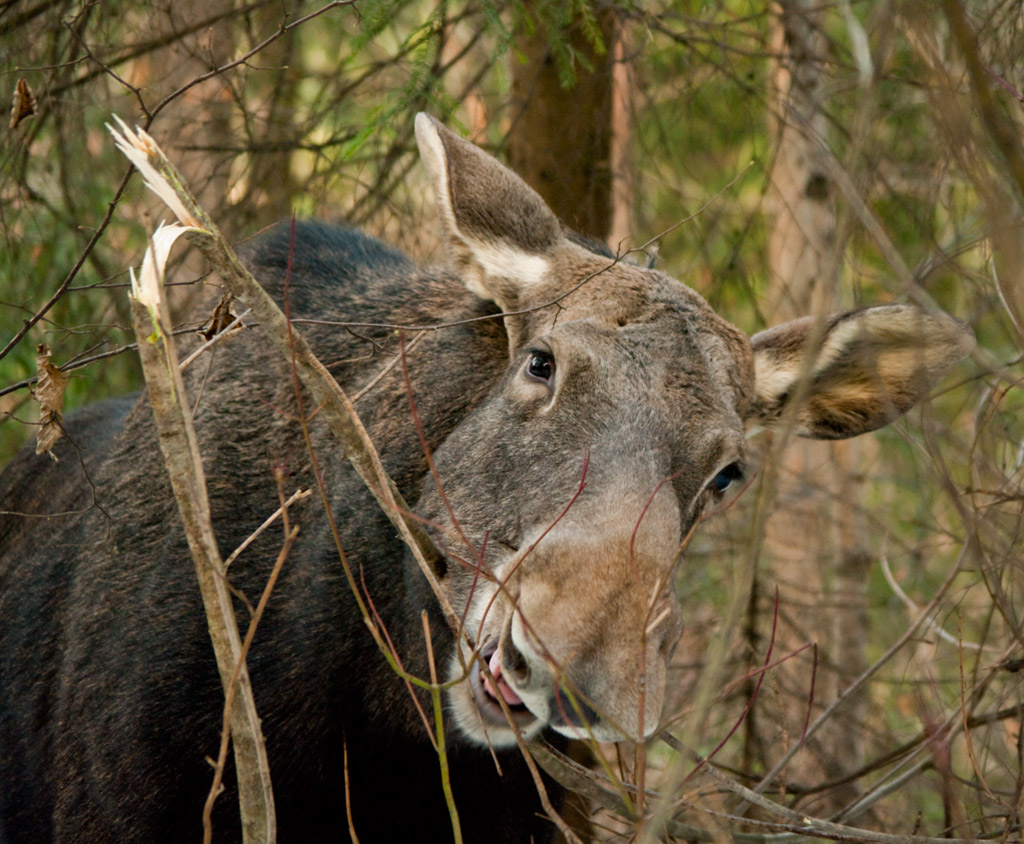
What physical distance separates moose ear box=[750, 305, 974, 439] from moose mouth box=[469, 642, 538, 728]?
1832mm

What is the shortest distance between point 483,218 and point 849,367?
68.0 inches

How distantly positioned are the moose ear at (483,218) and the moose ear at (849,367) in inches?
42.7

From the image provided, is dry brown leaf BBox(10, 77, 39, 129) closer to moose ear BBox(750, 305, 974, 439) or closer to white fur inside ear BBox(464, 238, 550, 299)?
white fur inside ear BBox(464, 238, 550, 299)

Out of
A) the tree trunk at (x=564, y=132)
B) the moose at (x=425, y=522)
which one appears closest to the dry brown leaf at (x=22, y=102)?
the moose at (x=425, y=522)

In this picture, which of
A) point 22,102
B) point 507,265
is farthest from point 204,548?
point 22,102

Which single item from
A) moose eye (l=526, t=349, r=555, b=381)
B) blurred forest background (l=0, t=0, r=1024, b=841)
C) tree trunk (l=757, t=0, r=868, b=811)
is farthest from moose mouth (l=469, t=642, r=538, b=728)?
tree trunk (l=757, t=0, r=868, b=811)

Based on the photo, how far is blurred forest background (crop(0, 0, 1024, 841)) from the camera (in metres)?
4.79

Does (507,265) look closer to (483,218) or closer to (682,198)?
(483,218)

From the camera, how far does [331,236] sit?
213 inches

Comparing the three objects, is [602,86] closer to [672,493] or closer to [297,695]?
[672,493]

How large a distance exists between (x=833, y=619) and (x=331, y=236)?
5.65m

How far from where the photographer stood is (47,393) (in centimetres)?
382

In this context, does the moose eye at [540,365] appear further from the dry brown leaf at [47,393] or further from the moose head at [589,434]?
the dry brown leaf at [47,393]

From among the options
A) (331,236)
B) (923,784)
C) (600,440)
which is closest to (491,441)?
(600,440)
